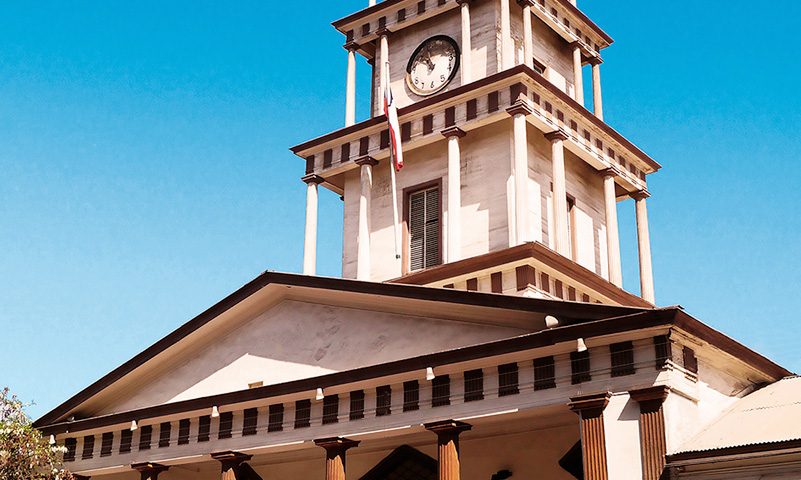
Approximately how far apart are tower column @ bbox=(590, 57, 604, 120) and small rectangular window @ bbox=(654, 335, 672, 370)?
1733cm

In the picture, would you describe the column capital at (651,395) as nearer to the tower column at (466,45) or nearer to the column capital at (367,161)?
the tower column at (466,45)

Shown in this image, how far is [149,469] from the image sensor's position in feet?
87.0

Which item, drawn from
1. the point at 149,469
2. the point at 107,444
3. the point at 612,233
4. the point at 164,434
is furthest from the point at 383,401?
the point at 612,233

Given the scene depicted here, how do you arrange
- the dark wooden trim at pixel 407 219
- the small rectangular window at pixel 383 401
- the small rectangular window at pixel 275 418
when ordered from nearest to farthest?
the small rectangular window at pixel 383 401
the small rectangular window at pixel 275 418
the dark wooden trim at pixel 407 219

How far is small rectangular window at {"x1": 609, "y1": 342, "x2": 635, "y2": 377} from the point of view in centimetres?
1923

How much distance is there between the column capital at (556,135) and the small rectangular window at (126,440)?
569 inches

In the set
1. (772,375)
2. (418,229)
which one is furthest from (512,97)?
(772,375)

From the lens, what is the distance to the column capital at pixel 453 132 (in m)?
31.1

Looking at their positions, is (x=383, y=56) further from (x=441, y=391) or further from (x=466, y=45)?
(x=441, y=391)

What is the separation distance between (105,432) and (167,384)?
7.26ft

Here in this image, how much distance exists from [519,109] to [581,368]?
459 inches

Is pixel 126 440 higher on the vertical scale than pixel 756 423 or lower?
higher

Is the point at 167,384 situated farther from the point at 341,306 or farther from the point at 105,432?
the point at 341,306

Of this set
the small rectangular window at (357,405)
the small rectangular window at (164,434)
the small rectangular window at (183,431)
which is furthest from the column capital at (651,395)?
the small rectangular window at (164,434)
